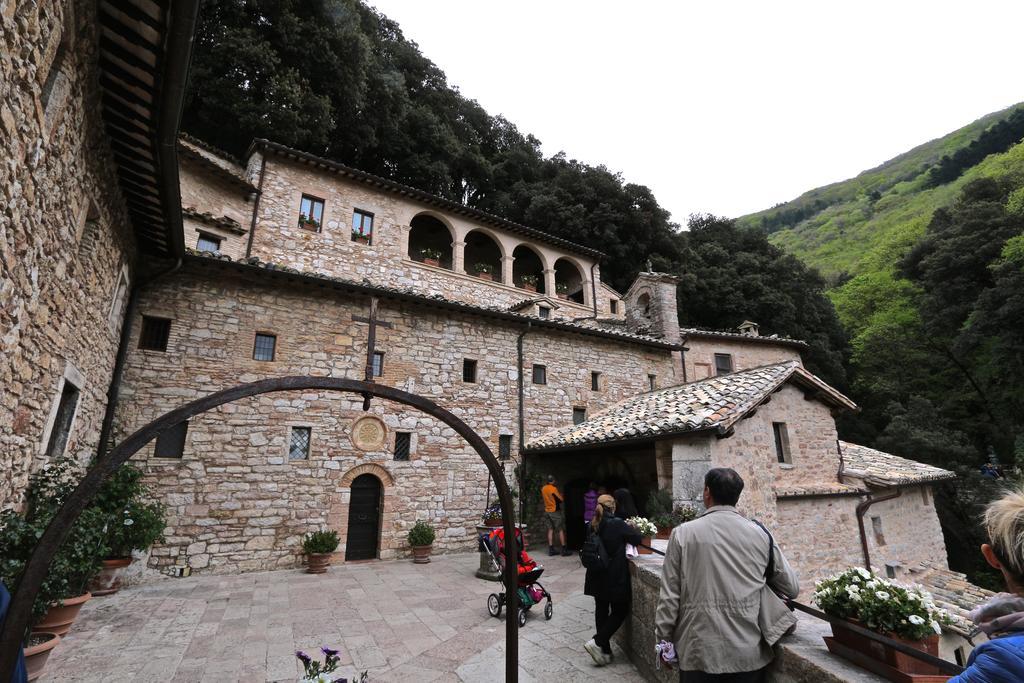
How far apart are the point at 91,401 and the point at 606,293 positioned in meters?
19.5

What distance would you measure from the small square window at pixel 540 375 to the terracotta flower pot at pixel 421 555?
5.12 meters

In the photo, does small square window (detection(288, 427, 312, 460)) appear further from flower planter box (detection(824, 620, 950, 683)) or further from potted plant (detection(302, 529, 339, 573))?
flower planter box (detection(824, 620, 950, 683))

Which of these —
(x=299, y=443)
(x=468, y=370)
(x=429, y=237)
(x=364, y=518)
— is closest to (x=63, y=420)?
(x=299, y=443)

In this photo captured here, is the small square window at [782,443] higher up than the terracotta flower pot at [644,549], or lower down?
higher up

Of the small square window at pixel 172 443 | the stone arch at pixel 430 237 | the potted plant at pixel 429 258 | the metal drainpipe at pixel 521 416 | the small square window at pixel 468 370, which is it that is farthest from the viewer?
the stone arch at pixel 430 237

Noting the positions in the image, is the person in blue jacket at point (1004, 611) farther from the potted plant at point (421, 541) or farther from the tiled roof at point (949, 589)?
the tiled roof at point (949, 589)

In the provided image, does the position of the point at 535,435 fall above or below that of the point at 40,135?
below

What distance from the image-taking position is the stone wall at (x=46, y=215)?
3.10 meters

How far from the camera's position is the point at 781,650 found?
2463 mm

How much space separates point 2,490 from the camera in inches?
158

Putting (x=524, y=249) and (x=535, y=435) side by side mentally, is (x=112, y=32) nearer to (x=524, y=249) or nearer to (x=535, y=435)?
(x=535, y=435)

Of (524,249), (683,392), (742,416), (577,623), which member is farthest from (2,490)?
(524,249)

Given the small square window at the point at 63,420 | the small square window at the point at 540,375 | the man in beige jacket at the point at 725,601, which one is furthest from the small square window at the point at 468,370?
the man in beige jacket at the point at 725,601

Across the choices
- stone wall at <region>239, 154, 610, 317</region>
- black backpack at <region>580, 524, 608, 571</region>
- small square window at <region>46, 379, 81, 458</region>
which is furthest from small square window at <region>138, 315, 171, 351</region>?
black backpack at <region>580, 524, 608, 571</region>
